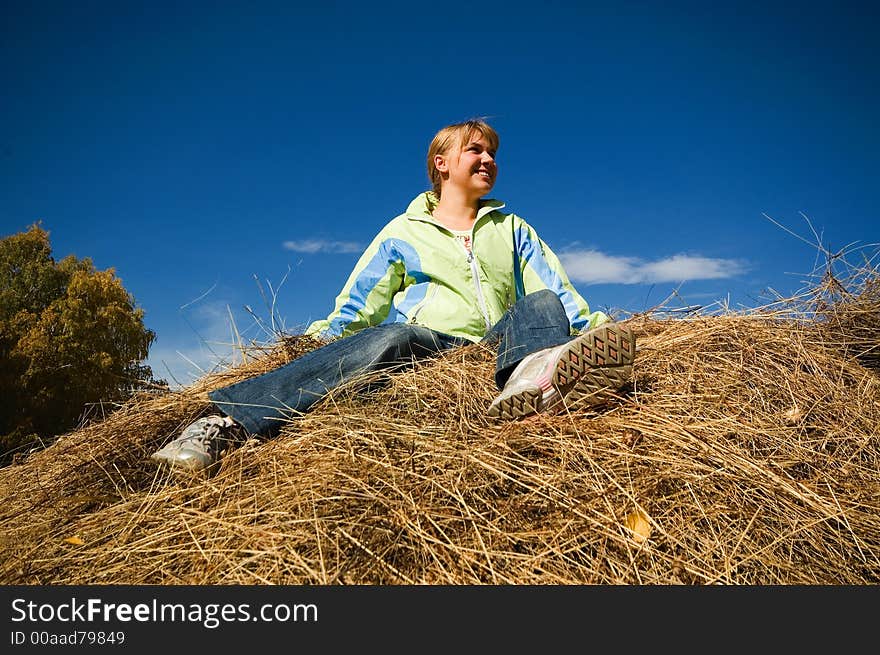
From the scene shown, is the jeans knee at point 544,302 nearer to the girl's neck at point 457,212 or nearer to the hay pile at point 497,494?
the hay pile at point 497,494

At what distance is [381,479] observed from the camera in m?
1.55

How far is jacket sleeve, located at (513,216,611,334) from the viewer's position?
9.07 ft

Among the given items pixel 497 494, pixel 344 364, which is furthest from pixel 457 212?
pixel 497 494

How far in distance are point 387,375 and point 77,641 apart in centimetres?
133

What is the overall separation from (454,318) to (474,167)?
0.84m

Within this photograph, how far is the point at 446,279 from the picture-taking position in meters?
2.81

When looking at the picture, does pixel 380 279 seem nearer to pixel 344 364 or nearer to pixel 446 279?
pixel 446 279

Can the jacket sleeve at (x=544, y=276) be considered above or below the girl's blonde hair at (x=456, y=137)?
below

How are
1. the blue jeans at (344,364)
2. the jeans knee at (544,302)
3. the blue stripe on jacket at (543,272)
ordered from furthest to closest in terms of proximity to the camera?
the blue stripe on jacket at (543,272), the jeans knee at (544,302), the blue jeans at (344,364)

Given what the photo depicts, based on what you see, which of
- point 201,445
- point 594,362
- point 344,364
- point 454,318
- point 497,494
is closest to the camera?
point 497,494

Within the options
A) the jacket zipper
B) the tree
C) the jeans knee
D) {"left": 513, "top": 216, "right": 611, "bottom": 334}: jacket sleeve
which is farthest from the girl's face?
the tree

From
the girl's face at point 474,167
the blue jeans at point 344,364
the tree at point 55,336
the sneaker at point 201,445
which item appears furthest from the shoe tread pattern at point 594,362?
the tree at point 55,336

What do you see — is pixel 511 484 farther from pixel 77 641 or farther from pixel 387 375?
pixel 77 641

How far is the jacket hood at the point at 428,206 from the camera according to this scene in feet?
9.83
